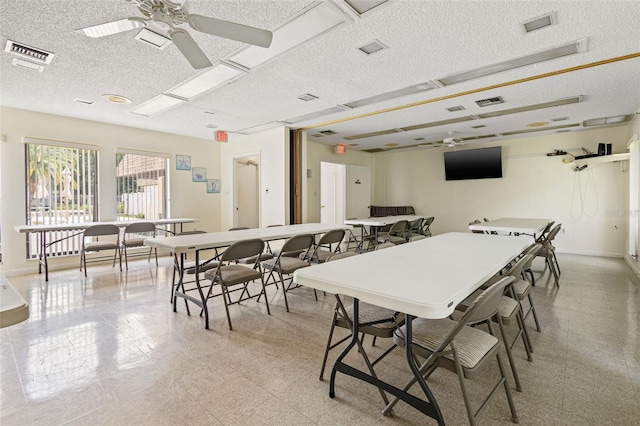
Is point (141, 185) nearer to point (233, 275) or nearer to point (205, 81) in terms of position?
point (205, 81)

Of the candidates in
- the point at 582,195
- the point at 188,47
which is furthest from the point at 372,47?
the point at 582,195

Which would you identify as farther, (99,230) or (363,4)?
(99,230)

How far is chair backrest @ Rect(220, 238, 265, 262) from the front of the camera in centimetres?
280

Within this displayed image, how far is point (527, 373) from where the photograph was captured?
206cm

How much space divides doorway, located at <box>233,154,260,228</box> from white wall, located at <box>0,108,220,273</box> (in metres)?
0.50

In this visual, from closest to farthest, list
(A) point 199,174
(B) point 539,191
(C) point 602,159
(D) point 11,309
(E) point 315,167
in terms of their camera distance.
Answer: (D) point 11,309 < (C) point 602,159 < (B) point 539,191 < (A) point 199,174 < (E) point 315,167

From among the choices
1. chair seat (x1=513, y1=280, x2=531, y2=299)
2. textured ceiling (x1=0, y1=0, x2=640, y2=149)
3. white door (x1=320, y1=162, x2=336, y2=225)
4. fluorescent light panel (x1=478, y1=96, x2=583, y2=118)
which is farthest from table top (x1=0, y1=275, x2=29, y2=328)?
white door (x1=320, y1=162, x2=336, y2=225)

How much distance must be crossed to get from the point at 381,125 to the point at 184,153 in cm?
440

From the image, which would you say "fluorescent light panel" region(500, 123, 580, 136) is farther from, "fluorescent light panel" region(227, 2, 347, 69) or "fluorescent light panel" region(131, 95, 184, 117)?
"fluorescent light panel" region(131, 95, 184, 117)

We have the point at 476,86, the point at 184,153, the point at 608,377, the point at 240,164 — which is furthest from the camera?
the point at 240,164

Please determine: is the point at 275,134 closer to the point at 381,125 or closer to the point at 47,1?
the point at 381,125

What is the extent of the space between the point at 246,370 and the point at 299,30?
→ 9.02 feet

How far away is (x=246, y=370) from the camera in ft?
6.88

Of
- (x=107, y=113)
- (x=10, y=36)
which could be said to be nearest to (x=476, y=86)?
(x=10, y=36)
